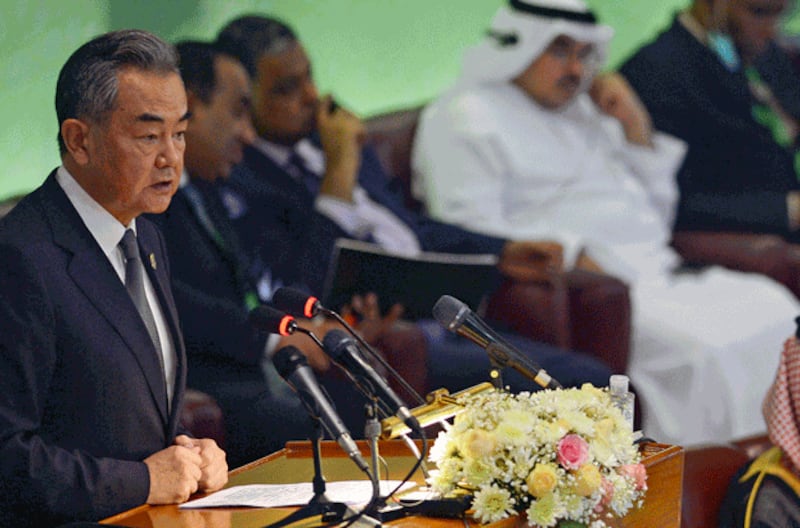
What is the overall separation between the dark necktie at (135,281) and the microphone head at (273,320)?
323mm

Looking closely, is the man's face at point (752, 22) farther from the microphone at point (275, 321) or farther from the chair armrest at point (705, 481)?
the microphone at point (275, 321)

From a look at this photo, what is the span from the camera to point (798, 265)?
7121 mm

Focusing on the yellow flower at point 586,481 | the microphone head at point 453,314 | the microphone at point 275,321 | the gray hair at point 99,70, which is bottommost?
the yellow flower at point 586,481

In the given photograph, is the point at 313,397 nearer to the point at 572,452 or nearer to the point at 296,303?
the point at 296,303

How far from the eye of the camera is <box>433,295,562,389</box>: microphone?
7.93 feet

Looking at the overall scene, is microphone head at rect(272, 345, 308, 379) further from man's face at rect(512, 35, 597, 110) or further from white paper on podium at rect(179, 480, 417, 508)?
man's face at rect(512, 35, 597, 110)

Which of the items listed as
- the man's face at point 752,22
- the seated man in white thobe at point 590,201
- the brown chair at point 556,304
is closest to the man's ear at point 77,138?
the brown chair at point 556,304

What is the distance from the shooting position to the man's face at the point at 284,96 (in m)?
5.47

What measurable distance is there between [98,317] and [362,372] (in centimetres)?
57

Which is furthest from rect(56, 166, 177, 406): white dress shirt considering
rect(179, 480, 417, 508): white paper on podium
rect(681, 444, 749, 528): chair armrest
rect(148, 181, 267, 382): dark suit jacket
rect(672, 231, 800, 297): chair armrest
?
rect(672, 231, 800, 297): chair armrest

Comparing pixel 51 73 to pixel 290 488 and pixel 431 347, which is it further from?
pixel 290 488

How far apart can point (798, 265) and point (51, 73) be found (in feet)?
13.8

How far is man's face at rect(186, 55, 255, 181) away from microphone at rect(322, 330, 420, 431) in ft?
9.69

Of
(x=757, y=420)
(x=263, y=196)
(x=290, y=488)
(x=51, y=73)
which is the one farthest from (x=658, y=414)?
(x=290, y=488)
